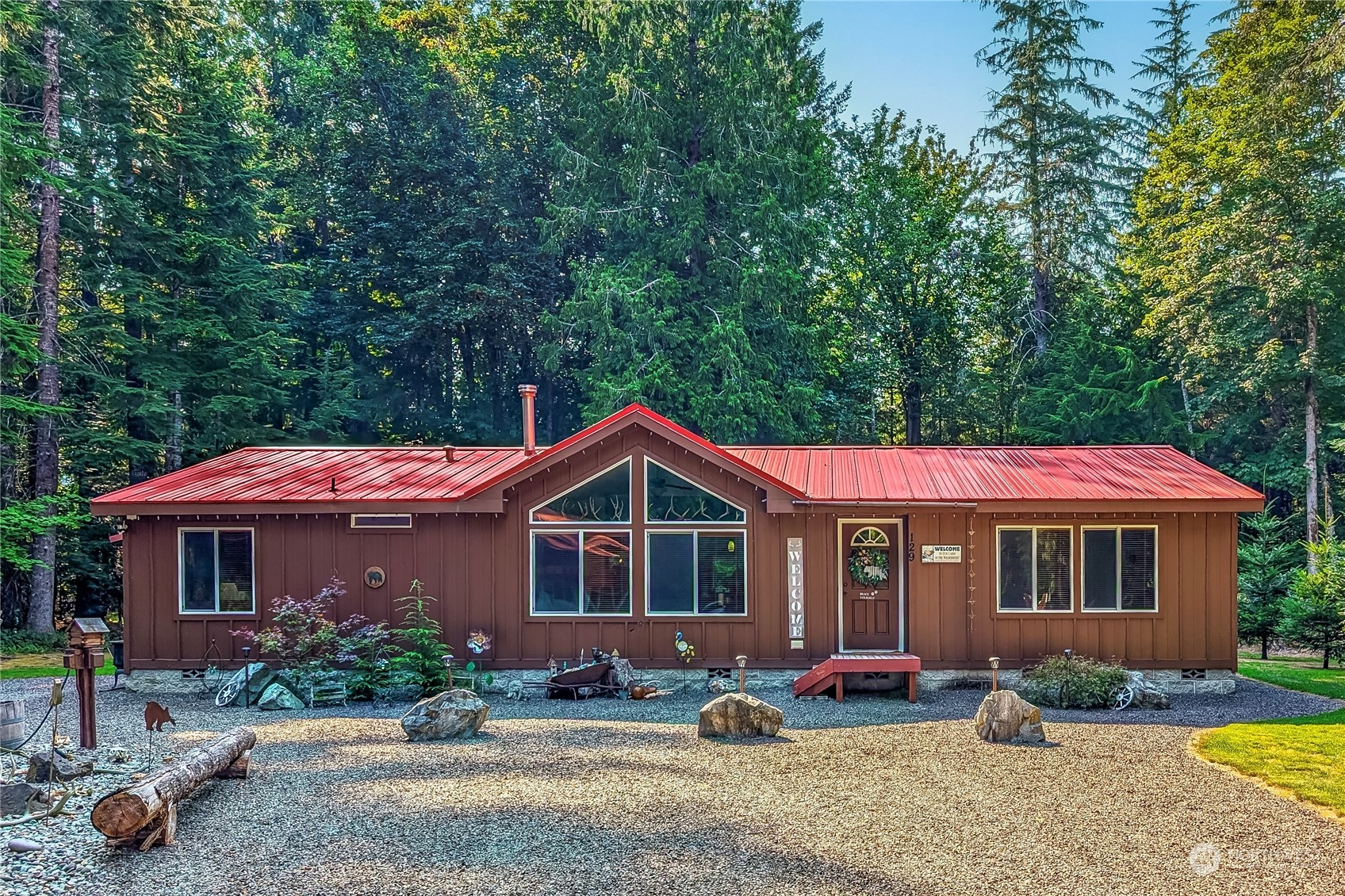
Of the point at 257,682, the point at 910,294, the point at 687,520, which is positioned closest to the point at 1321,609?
the point at 687,520

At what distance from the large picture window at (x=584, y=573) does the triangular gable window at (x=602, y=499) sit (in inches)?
7.6

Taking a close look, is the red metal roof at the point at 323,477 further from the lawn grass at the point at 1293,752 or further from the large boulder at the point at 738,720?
the lawn grass at the point at 1293,752

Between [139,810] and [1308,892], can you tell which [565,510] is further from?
[1308,892]

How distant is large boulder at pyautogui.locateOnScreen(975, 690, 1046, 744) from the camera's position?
28.1 ft

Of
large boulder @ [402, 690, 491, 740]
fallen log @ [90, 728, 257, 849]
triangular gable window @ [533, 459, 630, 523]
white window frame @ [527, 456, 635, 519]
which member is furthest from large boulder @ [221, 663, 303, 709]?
fallen log @ [90, 728, 257, 849]

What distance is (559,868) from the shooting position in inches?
215

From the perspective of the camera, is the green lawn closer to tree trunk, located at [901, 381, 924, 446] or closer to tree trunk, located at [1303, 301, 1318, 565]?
tree trunk, located at [1303, 301, 1318, 565]

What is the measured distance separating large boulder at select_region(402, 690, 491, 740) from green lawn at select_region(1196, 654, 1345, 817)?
6796 mm

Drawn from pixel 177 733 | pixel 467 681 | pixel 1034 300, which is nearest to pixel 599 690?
pixel 467 681

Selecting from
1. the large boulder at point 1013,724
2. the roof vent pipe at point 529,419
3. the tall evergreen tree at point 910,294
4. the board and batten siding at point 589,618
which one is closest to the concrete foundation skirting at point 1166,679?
the board and batten siding at point 589,618

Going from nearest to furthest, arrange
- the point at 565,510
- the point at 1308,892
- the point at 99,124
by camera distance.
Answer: the point at 1308,892 < the point at 565,510 < the point at 99,124

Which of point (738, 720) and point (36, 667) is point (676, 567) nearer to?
point (738, 720)

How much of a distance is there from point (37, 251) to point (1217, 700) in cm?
2280

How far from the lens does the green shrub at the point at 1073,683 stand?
401 inches
